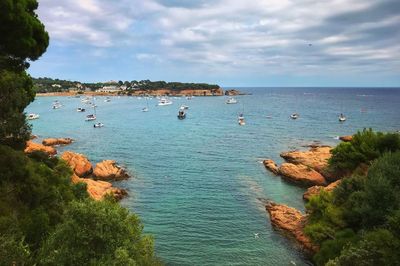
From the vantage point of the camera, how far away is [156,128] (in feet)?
379

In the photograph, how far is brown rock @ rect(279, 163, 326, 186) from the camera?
177 feet

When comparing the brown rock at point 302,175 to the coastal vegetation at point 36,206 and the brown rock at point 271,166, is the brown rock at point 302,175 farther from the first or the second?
the coastal vegetation at point 36,206

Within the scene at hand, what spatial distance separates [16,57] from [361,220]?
2953 centimetres

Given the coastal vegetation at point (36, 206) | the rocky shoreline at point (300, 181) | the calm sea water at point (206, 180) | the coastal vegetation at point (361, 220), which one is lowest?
the calm sea water at point (206, 180)

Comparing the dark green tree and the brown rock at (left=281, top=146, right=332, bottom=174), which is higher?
the dark green tree

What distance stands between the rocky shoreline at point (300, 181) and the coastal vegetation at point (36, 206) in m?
17.6

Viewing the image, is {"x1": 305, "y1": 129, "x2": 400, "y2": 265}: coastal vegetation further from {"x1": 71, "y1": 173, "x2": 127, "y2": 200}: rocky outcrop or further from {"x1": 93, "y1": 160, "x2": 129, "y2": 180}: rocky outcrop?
{"x1": 93, "y1": 160, "x2": 129, "y2": 180}: rocky outcrop

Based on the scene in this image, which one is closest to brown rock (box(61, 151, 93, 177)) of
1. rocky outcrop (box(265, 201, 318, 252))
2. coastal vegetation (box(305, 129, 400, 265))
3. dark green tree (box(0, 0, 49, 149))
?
rocky outcrop (box(265, 201, 318, 252))

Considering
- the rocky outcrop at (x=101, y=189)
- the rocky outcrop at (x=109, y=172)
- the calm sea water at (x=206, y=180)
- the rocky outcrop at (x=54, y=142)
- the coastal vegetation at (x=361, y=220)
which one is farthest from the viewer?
the rocky outcrop at (x=54, y=142)

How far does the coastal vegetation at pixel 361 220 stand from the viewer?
22.7m

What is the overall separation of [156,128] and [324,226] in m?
87.0

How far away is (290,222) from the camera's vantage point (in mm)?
38750

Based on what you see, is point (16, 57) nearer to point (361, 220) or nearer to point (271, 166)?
point (361, 220)

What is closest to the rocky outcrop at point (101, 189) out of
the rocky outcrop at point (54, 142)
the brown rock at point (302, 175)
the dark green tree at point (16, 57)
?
the dark green tree at point (16, 57)
